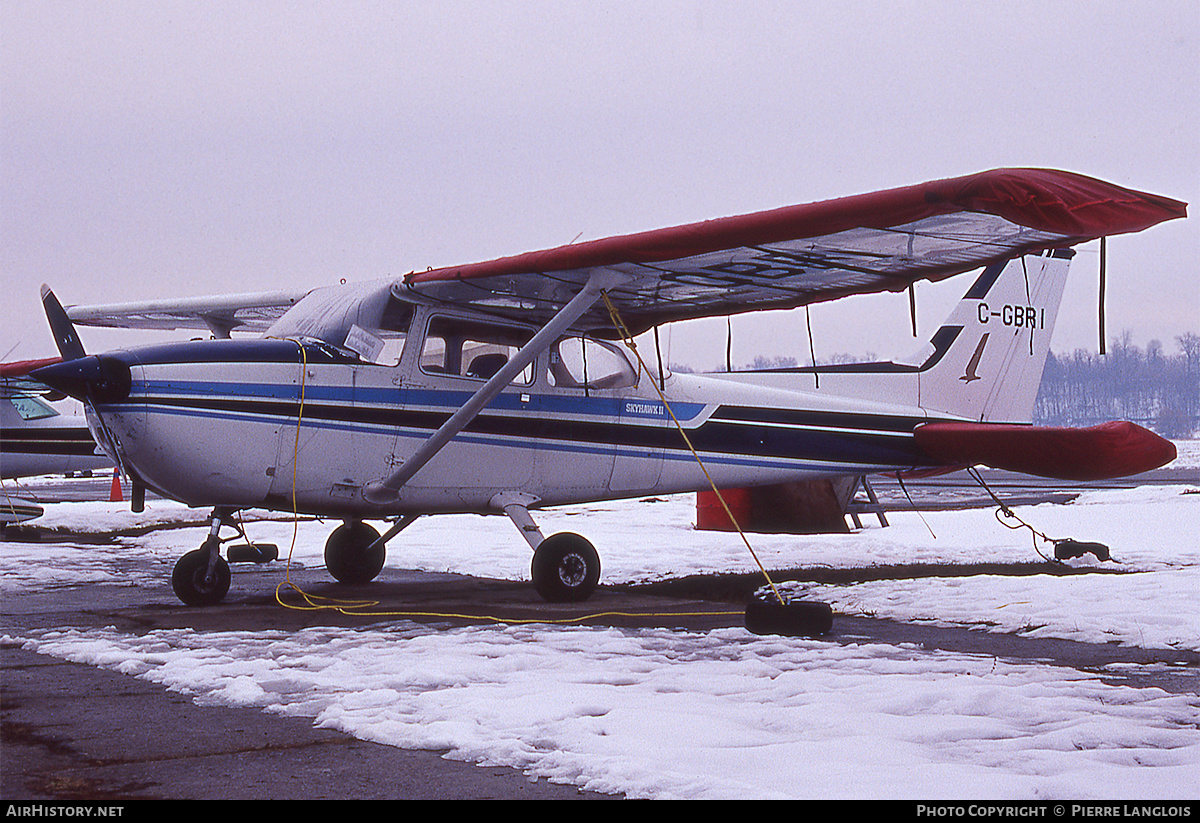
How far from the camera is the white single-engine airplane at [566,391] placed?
21.1 ft

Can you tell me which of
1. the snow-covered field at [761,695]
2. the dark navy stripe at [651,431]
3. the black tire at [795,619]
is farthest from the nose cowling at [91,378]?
the black tire at [795,619]

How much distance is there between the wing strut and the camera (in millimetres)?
7445

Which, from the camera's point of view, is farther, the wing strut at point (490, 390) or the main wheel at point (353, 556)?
the main wheel at point (353, 556)

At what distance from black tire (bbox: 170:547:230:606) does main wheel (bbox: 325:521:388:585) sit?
1838 mm

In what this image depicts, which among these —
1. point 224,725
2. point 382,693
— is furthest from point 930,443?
point 224,725

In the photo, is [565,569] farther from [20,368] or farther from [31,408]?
[31,408]

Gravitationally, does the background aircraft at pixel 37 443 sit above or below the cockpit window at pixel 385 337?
below

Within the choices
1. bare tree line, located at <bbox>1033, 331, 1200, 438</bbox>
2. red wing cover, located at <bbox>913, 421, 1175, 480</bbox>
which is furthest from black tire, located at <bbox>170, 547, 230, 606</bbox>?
bare tree line, located at <bbox>1033, 331, 1200, 438</bbox>

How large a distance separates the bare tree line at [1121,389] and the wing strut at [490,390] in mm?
144991

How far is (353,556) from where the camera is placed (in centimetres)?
944

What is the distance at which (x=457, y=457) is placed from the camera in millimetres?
8117

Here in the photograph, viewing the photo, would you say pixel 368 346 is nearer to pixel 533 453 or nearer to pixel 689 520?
pixel 533 453

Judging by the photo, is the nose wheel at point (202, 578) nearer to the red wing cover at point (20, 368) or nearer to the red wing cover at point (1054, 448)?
the red wing cover at point (20, 368)

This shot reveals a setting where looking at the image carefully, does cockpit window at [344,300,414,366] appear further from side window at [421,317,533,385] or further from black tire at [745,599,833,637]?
black tire at [745,599,833,637]
